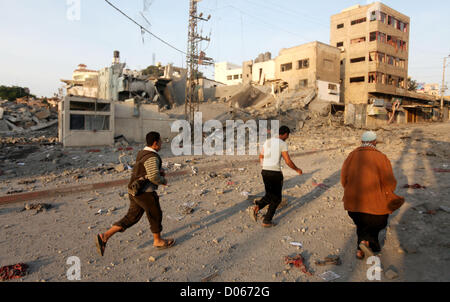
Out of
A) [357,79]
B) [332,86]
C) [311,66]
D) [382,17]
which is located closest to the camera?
[311,66]

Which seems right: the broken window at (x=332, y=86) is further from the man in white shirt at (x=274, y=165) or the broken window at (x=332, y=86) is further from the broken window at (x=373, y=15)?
the man in white shirt at (x=274, y=165)

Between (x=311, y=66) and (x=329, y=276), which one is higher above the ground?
(x=311, y=66)

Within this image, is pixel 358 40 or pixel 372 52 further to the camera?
pixel 358 40

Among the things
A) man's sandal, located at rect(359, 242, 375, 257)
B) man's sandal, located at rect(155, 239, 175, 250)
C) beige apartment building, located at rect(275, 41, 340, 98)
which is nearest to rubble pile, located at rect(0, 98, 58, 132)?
beige apartment building, located at rect(275, 41, 340, 98)

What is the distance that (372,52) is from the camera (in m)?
31.3

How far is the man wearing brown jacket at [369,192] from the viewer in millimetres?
3012

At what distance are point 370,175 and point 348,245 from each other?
111 cm

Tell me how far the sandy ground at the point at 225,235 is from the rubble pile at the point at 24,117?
21.3 m

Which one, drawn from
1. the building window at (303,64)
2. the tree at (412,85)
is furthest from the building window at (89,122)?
the tree at (412,85)

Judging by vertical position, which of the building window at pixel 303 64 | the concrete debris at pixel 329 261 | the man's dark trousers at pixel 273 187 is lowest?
the concrete debris at pixel 329 261

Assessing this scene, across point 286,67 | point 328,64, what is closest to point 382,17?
point 328,64

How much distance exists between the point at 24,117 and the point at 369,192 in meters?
30.3

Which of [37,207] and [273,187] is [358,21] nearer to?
[273,187]
